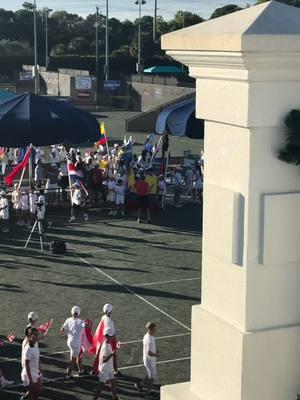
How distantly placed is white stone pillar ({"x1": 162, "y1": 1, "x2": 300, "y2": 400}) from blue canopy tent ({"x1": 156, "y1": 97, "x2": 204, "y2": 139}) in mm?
22010

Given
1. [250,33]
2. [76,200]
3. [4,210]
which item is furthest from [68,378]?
[76,200]

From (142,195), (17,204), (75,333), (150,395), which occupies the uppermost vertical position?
(142,195)

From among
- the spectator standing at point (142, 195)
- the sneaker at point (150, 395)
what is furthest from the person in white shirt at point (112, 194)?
the sneaker at point (150, 395)

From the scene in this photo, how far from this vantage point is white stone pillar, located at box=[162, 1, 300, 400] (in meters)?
3.32

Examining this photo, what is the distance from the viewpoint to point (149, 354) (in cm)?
1027

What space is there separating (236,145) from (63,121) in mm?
22118

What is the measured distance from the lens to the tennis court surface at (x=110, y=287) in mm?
11617

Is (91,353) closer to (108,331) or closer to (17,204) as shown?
(108,331)

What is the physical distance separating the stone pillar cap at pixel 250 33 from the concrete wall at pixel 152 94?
49939 mm

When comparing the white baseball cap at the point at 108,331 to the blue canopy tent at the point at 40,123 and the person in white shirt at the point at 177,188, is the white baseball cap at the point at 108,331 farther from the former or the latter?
the person in white shirt at the point at 177,188

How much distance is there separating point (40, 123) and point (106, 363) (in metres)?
15.6

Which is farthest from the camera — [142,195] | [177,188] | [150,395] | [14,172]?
[177,188]

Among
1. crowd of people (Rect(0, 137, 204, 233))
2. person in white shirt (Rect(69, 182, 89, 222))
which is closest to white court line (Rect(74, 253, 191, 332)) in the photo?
crowd of people (Rect(0, 137, 204, 233))

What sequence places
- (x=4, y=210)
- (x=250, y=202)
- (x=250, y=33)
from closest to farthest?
(x=250, y=33)
(x=250, y=202)
(x=4, y=210)
